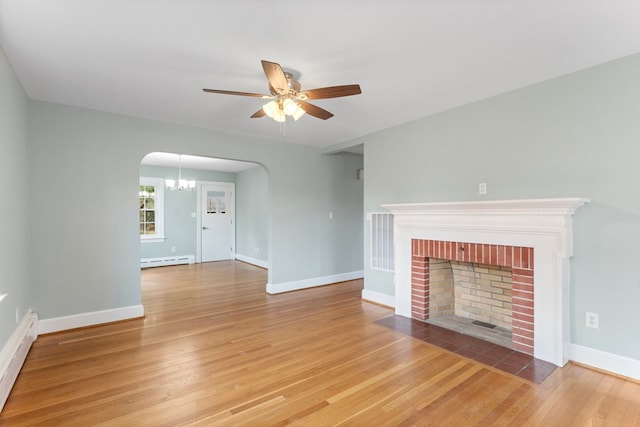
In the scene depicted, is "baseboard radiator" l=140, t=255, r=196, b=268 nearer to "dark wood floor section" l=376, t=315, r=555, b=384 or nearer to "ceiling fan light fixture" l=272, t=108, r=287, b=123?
"dark wood floor section" l=376, t=315, r=555, b=384

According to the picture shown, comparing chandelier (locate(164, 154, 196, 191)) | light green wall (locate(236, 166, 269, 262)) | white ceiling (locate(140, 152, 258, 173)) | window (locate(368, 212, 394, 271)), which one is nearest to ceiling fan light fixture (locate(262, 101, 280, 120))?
window (locate(368, 212, 394, 271))

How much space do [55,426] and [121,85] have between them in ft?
8.40

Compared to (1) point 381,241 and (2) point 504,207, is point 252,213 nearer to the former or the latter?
(1) point 381,241

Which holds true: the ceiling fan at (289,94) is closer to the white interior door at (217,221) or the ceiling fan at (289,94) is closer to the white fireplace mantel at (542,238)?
the white fireplace mantel at (542,238)

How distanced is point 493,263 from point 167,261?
674cm

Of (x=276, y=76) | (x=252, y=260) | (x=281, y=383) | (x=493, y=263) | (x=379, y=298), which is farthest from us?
(x=252, y=260)

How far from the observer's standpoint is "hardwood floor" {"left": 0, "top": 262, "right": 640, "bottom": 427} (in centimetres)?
184

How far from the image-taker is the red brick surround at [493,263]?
8.69 feet

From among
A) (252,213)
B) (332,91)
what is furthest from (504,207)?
(252,213)

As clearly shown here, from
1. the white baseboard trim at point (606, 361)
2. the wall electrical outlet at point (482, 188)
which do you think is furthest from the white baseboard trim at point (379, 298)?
the white baseboard trim at point (606, 361)

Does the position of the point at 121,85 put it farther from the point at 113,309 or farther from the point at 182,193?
the point at 182,193

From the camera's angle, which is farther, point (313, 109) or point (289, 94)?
point (313, 109)

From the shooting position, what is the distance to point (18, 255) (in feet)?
8.57

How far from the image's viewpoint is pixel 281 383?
2.21 m
